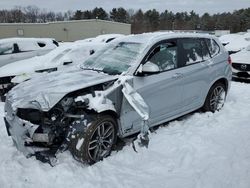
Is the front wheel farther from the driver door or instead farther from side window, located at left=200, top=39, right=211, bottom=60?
the driver door

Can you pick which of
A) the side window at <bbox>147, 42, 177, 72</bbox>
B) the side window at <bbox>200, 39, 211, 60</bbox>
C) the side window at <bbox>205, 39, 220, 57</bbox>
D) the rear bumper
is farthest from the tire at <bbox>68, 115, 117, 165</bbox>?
the rear bumper

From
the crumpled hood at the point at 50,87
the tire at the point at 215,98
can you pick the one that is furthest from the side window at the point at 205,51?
the crumpled hood at the point at 50,87

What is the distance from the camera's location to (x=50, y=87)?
4324 mm

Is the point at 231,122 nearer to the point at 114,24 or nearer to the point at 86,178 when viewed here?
the point at 86,178

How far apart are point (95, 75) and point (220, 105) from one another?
3136mm

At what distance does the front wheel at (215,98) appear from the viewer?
632cm

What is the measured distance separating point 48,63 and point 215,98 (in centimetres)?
504

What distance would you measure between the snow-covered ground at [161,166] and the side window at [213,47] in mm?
1692

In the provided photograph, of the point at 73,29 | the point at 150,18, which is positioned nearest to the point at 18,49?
the point at 73,29

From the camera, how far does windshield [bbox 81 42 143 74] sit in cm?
492

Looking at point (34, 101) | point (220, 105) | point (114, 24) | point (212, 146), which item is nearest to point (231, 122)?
point (220, 105)

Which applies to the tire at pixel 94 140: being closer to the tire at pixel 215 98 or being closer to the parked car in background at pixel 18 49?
the tire at pixel 215 98

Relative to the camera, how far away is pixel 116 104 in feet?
14.7

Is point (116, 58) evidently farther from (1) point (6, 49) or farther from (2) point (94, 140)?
(1) point (6, 49)
